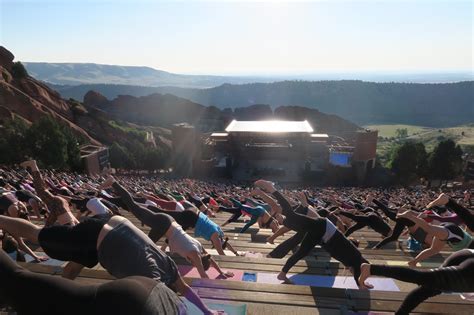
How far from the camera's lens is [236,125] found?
224ft

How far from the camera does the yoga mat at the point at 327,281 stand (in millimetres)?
4988

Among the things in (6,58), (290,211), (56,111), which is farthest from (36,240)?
(6,58)

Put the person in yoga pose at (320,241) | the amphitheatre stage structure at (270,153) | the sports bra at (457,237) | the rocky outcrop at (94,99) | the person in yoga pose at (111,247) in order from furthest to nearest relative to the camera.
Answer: the rocky outcrop at (94,99), the amphitheatre stage structure at (270,153), the sports bra at (457,237), the person in yoga pose at (320,241), the person in yoga pose at (111,247)

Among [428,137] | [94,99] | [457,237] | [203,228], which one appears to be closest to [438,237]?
[457,237]

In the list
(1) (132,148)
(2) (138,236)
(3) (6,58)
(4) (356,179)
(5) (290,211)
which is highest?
(3) (6,58)

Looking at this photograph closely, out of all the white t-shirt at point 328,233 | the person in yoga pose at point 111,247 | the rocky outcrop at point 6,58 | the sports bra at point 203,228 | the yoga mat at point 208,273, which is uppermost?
the rocky outcrop at point 6,58

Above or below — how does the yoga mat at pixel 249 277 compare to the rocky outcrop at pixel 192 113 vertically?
below

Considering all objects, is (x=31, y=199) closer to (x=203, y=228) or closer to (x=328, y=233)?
(x=203, y=228)

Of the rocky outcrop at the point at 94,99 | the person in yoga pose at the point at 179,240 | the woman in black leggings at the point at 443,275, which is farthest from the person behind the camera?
the rocky outcrop at the point at 94,99

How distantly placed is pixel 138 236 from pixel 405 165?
57341mm

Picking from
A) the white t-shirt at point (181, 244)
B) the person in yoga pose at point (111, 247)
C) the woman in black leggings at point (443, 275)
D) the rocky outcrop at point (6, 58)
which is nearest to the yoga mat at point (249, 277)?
the white t-shirt at point (181, 244)

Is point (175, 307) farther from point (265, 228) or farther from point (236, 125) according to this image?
point (236, 125)

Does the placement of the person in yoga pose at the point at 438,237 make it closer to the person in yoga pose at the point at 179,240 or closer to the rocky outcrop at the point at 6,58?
the person in yoga pose at the point at 179,240

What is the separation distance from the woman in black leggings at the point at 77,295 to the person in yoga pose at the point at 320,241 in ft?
10.7
